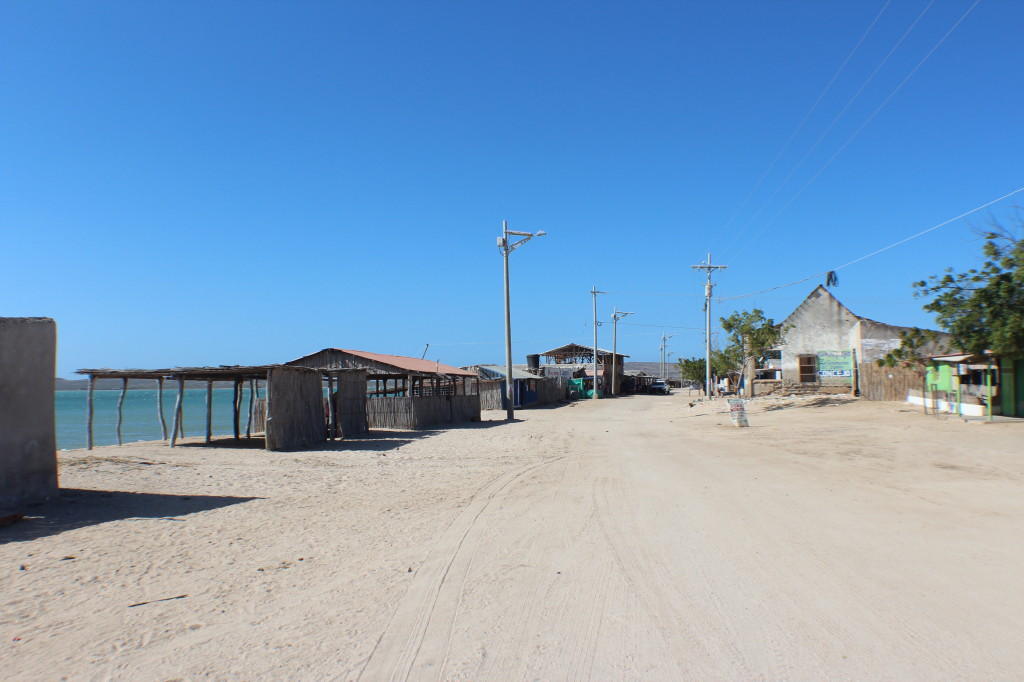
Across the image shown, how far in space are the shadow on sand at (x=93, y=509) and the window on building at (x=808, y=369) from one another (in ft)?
110

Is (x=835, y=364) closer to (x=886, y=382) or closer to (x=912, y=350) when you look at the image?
(x=886, y=382)

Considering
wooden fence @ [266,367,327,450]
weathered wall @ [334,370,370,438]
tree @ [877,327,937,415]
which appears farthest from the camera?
weathered wall @ [334,370,370,438]

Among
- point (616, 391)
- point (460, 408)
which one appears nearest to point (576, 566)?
point (460, 408)

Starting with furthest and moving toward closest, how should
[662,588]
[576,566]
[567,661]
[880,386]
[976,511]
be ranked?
[880,386], [976,511], [576,566], [662,588], [567,661]

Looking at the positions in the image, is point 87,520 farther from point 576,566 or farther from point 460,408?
point 460,408

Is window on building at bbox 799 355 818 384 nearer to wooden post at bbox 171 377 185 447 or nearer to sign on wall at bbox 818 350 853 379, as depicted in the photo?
sign on wall at bbox 818 350 853 379

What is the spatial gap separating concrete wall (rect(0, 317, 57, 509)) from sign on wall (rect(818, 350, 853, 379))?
34266 mm

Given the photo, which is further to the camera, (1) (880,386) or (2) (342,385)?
(1) (880,386)

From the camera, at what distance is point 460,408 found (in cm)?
2794

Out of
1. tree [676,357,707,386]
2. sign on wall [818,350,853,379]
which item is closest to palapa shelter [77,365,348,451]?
sign on wall [818,350,853,379]

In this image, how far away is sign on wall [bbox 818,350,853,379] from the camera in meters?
33.8

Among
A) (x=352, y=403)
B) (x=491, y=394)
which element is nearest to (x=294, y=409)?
(x=352, y=403)

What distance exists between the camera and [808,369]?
36.2 meters

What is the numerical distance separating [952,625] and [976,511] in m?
4.45
